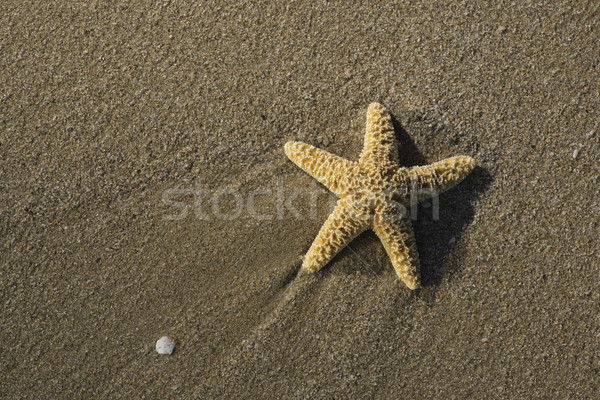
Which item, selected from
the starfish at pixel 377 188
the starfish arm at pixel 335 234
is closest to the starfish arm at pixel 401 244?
the starfish at pixel 377 188

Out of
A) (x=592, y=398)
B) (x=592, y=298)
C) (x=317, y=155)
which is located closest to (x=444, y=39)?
(x=317, y=155)

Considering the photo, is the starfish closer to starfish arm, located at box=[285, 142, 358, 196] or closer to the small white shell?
starfish arm, located at box=[285, 142, 358, 196]

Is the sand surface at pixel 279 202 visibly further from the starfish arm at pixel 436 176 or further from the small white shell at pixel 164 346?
the starfish arm at pixel 436 176

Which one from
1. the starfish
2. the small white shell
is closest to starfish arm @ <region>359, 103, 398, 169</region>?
the starfish

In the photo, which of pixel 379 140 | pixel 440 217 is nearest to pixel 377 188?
pixel 379 140

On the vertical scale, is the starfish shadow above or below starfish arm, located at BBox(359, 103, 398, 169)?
below

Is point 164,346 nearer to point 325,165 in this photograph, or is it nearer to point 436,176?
point 325,165
